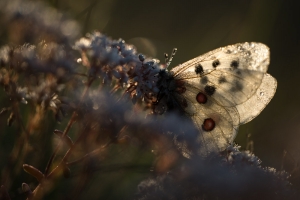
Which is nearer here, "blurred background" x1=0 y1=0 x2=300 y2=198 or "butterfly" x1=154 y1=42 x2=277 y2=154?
"butterfly" x1=154 y1=42 x2=277 y2=154

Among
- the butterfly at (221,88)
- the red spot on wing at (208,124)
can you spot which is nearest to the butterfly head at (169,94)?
the butterfly at (221,88)

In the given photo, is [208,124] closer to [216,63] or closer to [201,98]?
[201,98]

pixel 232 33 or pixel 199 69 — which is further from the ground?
pixel 232 33

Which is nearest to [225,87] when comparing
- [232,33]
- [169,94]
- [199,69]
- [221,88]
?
[221,88]

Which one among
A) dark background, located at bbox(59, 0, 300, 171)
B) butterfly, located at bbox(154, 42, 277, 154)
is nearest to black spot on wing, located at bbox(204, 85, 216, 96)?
butterfly, located at bbox(154, 42, 277, 154)

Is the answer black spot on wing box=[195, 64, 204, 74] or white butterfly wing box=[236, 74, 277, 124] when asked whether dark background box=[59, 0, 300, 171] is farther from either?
black spot on wing box=[195, 64, 204, 74]

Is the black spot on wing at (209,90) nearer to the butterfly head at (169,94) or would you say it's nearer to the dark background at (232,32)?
the butterfly head at (169,94)
